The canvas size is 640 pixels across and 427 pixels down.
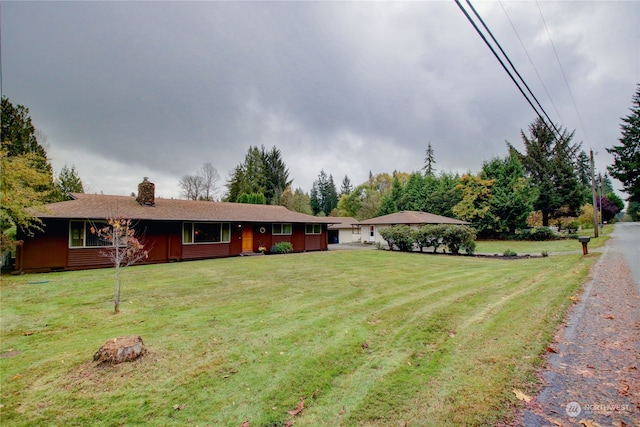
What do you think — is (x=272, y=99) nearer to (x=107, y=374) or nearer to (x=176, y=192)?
(x=107, y=374)

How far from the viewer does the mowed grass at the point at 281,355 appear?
2699 mm

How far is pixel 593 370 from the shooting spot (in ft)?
10.7

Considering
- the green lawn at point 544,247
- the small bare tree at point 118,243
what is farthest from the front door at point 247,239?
the green lawn at point 544,247

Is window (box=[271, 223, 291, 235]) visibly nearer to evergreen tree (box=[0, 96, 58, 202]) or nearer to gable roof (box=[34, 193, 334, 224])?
gable roof (box=[34, 193, 334, 224])

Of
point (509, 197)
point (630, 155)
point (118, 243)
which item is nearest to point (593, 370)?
point (118, 243)

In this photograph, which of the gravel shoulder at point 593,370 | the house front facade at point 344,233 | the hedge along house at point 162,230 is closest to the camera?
the gravel shoulder at point 593,370

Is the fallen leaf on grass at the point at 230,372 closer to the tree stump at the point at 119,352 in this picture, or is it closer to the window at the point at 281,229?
the tree stump at the point at 119,352

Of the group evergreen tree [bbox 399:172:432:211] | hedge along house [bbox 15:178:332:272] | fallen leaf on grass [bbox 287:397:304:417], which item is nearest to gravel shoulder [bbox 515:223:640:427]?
fallen leaf on grass [bbox 287:397:304:417]

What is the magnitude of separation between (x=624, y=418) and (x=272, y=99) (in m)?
17.2

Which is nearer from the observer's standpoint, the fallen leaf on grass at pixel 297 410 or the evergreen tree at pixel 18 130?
the fallen leaf on grass at pixel 297 410

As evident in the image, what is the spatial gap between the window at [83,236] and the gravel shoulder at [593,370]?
16.2 m

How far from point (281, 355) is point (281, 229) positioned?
54.5ft

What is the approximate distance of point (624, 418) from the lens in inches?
96.4

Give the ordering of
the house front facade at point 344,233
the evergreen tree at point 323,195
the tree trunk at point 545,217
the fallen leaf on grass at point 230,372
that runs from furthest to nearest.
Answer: the evergreen tree at point 323,195
the tree trunk at point 545,217
the house front facade at point 344,233
the fallen leaf on grass at point 230,372
